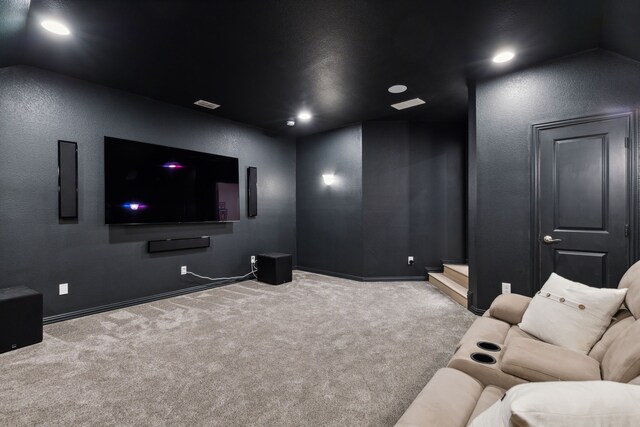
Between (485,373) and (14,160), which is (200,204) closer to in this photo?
(14,160)

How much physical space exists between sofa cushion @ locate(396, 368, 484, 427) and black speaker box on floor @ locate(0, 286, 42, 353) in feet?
10.6

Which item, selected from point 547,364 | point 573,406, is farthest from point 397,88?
point 573,406

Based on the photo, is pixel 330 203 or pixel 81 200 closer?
pixel 81 200

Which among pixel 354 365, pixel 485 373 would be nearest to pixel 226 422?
pixel 354 365

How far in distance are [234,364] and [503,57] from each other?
3.66 meters

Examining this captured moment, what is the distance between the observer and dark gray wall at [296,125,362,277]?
523cm

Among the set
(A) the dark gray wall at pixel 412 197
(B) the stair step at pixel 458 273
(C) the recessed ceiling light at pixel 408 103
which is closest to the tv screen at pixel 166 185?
(A) the dark gray wall at pixel 412 197

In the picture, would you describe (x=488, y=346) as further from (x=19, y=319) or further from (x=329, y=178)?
(x=329, y=178)

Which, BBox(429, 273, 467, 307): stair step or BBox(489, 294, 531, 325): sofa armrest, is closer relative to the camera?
BBox(489, 294, 531, 325): sofa armrest

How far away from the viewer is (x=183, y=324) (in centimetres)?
319

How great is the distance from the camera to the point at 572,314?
1.63 meters

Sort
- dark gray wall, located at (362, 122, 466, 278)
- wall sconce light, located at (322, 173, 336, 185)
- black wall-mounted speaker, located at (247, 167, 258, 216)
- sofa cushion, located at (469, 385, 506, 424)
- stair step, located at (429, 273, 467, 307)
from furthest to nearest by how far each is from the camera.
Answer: wall sconce light, located at (322, 173, 336, 185)
black wall-mounted speaker, located at (247, 167, 258, 216)
dark gray wall, located at (362, 122, 466, 278)
stair step, located at (429, 273, 467, 307)
sofa cushion, located at (469, 385, 506, 424)

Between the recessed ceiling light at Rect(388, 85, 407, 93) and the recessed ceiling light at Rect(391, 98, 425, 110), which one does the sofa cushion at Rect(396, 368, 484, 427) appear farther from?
the recessed ceiling light at Rect(391, 98, 425, 110)

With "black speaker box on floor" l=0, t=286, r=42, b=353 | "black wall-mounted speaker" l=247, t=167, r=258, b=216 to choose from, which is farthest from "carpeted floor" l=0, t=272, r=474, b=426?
"black wall-mounted speaker" l=247, t=167, r=258, b=216
